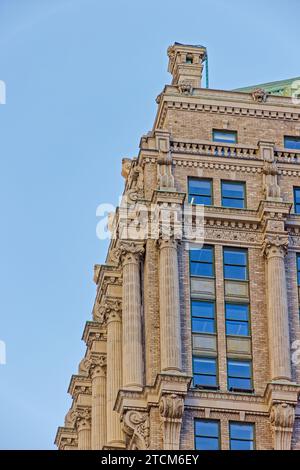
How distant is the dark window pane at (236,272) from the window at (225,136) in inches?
337

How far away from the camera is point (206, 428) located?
118 metres

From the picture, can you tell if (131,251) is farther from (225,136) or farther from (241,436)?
(241,436)

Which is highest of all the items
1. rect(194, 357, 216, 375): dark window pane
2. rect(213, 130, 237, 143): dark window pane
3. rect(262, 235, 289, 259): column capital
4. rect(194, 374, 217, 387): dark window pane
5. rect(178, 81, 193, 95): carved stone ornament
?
rect(178, 81, 193, 95): carved stone ornament

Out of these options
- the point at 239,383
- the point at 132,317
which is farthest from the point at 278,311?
the point at 132,317

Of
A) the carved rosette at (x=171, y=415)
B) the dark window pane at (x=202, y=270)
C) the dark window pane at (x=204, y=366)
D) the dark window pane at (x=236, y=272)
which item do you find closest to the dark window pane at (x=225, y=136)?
the dark window pane at (x=236, y=272)

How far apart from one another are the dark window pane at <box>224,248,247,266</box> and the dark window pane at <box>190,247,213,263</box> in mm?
876

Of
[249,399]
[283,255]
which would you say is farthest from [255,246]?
[249,399]

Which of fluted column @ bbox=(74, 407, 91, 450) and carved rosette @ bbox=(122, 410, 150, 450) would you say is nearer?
carved rosette @ bbox=(122, 410, 150, 450)

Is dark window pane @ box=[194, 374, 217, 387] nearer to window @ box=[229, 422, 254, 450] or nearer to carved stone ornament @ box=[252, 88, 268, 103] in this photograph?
window @ box=[229, 422, 254, 450]

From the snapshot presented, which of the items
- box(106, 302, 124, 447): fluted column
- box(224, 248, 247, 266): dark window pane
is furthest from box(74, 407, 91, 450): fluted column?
box(224, 248, 247, 266): dark window pane

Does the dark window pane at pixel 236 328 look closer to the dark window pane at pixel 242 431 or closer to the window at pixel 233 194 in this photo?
the dark window pane at pixel 242 431

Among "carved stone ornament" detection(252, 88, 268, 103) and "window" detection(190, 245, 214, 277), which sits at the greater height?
"carved stone ornament" detection(252, 88, 268, 103)

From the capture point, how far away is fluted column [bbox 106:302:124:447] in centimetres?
12606

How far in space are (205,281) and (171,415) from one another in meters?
9.27
